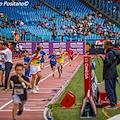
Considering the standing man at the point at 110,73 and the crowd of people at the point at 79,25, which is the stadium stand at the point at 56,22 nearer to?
the crowd of people at the point at 79,25

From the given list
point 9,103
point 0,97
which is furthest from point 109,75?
point 0,97

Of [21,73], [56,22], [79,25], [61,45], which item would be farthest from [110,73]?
[56,22]

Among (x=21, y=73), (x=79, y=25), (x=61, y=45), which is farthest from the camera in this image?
(x=79, y=25)

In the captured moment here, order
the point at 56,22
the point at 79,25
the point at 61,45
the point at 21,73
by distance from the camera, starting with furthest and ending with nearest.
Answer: the point at 56,22, the point at 79,25, the point at 61,45, the point at 21,73

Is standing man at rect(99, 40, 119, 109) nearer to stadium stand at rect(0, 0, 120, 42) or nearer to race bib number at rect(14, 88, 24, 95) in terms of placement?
race bib number at rect(14, 88, 24, 95)

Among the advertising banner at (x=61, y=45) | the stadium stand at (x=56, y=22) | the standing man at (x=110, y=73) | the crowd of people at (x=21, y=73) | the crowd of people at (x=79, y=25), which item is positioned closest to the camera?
the crowd of people at (x=21, y=73)

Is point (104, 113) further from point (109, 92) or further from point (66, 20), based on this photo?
point (66, 20)

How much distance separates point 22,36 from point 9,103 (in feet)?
114

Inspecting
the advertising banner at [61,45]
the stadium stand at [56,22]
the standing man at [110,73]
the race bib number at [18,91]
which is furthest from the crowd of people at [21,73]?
the stadium stand at [56,22]

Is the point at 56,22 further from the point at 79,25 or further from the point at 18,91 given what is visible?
the point at 18,91

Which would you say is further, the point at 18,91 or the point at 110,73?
the point at 110,73

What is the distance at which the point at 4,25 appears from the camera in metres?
48.2

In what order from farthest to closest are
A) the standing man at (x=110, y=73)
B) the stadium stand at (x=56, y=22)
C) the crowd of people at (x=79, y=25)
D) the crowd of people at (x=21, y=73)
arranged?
the crowd of people at (x=79, y=25) → the stadium stand at (x=56, y=22) → the standing man at (x=110, y=73) → the crowd of people at (x=21, y=73)

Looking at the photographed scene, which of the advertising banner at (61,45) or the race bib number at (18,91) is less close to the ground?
the advertising banner at (61,45)
